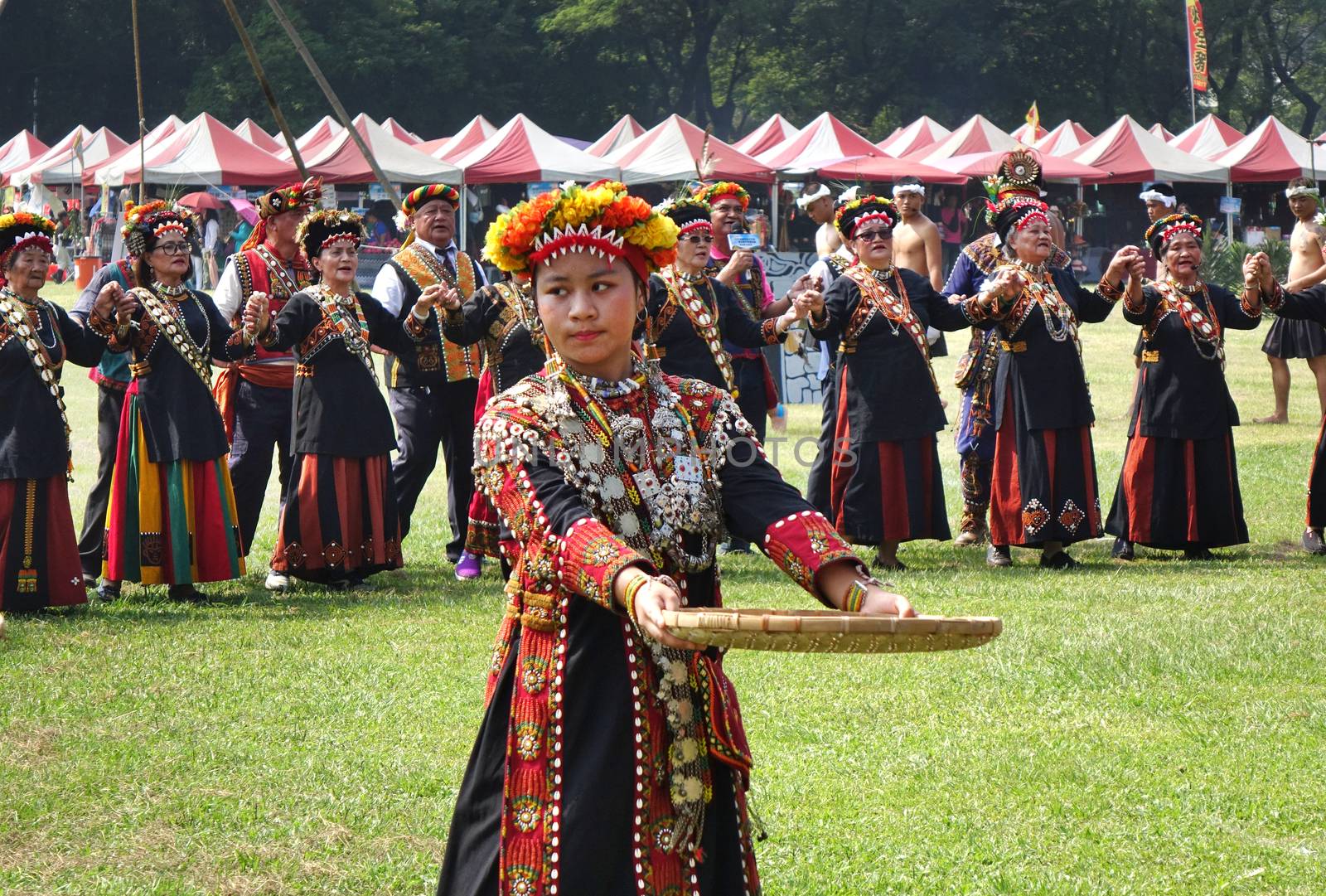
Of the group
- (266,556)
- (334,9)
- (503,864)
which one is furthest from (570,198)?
(334,9)

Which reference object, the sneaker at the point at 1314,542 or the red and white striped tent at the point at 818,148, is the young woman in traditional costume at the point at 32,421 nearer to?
the sneaker at the point at 1314,542

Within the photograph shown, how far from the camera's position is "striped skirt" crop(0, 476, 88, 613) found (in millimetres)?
7773

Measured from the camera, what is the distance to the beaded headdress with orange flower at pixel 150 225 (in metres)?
8.12

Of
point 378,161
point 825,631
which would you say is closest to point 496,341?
point 825,631

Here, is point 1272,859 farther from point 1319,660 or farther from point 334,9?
point 334,9

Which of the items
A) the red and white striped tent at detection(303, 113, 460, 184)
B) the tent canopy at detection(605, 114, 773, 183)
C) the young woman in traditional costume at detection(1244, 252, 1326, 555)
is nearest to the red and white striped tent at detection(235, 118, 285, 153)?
the red and white striped tent at detection(303, 113, 460, 184)

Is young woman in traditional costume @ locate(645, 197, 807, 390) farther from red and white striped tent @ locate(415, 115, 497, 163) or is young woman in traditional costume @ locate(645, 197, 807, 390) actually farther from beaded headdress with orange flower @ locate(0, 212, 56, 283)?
red and white striped tent @ locate(415, 115, 497, 163)

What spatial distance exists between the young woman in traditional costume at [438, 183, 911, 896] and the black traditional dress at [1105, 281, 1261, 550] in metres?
6.51

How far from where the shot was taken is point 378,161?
30484 millimetres

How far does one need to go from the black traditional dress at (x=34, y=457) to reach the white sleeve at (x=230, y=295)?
0.90 m

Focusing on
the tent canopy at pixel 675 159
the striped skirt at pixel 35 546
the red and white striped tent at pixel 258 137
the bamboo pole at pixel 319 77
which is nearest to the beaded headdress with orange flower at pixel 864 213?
the bamboo pole at pixel 319 77

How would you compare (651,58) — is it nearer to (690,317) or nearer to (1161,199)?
(1161,199)

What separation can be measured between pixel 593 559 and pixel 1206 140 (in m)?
37.7

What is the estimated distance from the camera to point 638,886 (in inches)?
125
